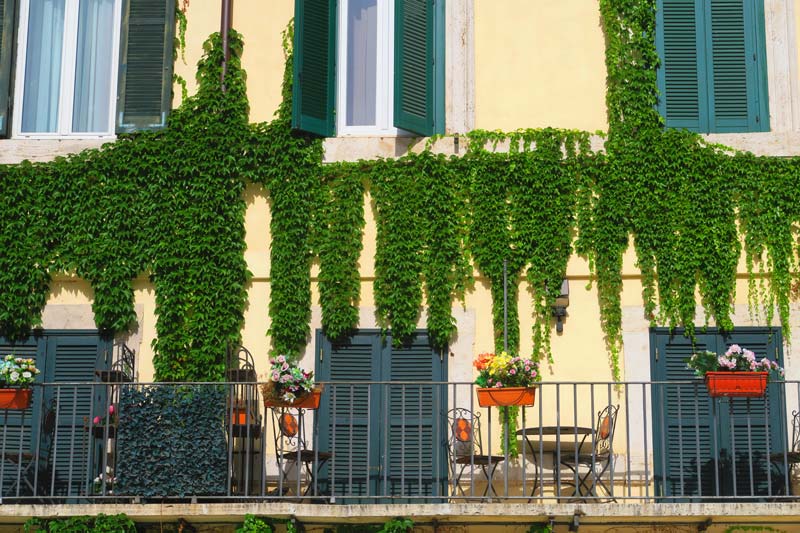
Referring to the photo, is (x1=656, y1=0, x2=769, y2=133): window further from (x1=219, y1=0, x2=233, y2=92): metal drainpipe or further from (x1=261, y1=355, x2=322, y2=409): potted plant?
(x1=261, y1=355, x2=322, y2=409): potted plant

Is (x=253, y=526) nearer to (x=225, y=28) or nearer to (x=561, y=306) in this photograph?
(x=561, y=306)

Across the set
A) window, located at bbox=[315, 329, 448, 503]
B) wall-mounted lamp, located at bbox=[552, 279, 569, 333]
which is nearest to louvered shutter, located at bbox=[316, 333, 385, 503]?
window, located at bbox=[315, 329, 448, 503]

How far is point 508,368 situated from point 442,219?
1.79 meters

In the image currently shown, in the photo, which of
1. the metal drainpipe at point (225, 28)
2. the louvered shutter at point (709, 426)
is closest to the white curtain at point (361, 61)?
the metal drainpipe at point (225, 28)

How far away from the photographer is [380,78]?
1376cm

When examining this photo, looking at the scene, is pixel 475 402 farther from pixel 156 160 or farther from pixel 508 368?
pixel 156 160

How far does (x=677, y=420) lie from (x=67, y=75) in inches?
254

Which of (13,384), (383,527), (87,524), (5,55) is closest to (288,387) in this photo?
(383,527)

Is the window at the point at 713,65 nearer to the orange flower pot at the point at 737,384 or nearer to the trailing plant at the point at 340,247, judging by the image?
the orange flower pot at the point at 737,384

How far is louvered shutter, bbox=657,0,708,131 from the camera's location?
13.2 metres

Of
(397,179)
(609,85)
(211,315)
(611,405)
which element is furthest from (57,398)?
(609,85)

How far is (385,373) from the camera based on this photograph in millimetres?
12852

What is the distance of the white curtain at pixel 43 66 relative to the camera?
45.2ft

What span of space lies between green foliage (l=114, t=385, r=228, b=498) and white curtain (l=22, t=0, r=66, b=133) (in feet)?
10.7
